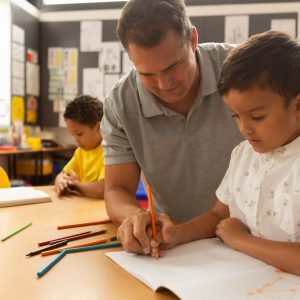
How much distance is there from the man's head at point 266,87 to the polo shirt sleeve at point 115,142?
0.52 m

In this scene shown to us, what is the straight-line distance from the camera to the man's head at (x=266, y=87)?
0.80 m

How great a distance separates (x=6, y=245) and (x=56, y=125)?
3.68m

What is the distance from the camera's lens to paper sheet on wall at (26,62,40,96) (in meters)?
4.29

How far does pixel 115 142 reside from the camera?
4.28 feet

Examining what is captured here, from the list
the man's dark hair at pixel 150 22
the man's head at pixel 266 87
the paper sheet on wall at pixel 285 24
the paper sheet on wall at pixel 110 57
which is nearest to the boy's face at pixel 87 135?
the man's dark hair at pixel 150 22

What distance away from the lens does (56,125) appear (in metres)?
4.51

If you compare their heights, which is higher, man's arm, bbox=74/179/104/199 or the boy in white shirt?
the boy in white shirt

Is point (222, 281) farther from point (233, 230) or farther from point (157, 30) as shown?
point (157, 30)

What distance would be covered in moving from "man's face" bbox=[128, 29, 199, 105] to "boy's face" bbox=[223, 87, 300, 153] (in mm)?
229

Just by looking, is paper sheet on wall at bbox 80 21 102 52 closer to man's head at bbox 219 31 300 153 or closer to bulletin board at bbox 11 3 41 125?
bulletin board at bbox 11 3 41 125

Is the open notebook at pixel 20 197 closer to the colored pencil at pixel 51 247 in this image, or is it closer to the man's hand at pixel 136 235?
the colored pencil at pixel 51 247

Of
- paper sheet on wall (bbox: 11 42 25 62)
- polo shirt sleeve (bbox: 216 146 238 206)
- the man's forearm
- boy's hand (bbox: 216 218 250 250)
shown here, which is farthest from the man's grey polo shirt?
paper sheet on wall (bbox: 11 42 25 62)

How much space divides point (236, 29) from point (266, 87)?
352 cm

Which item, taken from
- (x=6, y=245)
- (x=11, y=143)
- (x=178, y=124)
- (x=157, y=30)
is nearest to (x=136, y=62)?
(x=157, y=30)
